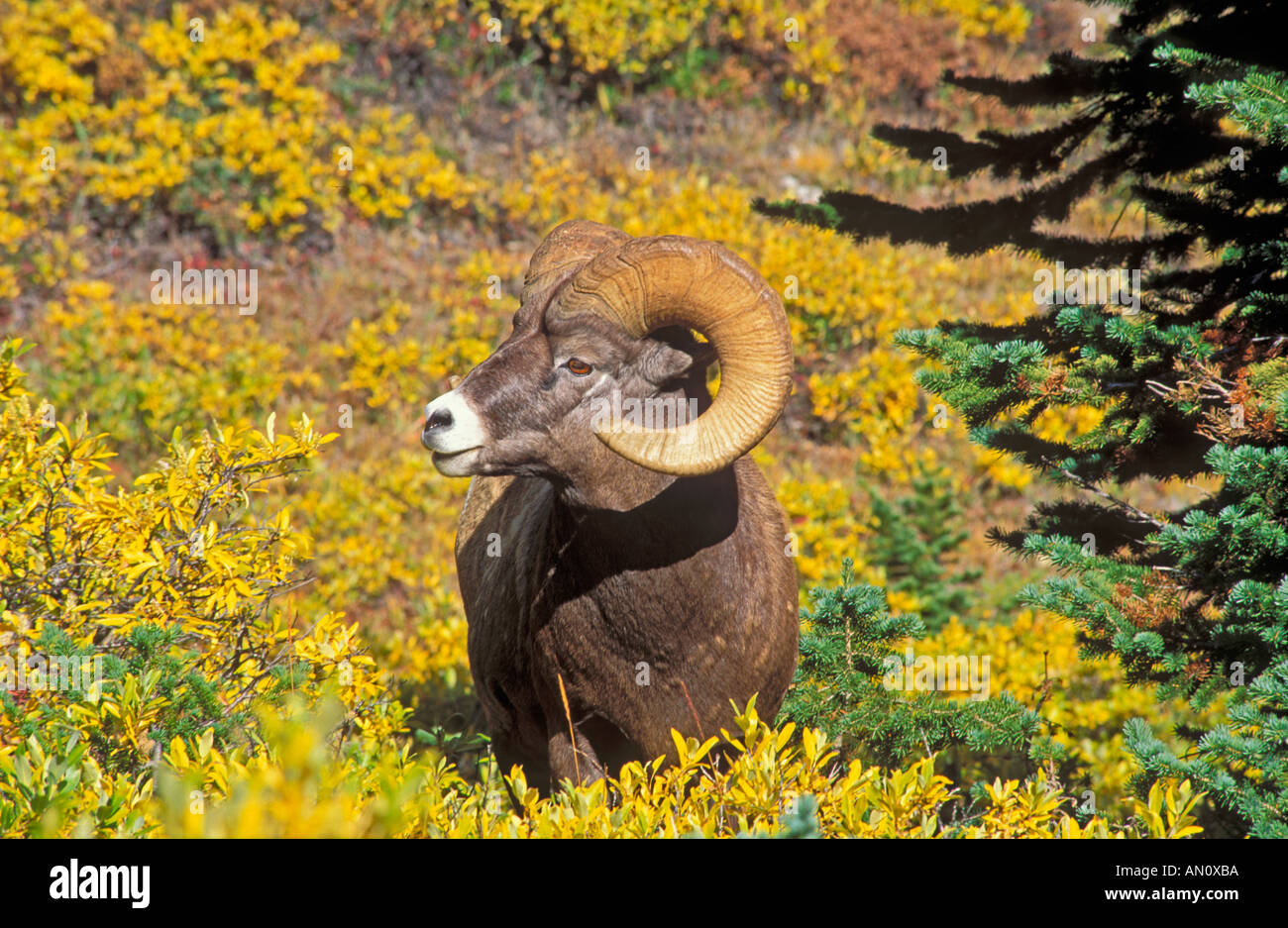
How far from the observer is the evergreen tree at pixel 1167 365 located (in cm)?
357

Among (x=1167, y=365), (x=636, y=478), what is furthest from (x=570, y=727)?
(x=1167, y=365)

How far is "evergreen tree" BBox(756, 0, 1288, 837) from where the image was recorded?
3566mm

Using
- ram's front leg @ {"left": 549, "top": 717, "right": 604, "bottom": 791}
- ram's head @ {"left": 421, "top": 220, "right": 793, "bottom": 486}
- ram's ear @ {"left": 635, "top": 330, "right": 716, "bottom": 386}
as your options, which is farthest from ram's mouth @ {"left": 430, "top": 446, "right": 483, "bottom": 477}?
ram's front leg @ {"left": 549, "top": 717, "right": 604, "bottom": 791}

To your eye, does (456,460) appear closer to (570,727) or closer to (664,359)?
(664,359)

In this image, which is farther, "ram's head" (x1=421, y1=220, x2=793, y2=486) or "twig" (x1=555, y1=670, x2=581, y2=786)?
"twig" (x1=555, y1=670, x2=581, y2=786)

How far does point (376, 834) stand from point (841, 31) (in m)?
15.2

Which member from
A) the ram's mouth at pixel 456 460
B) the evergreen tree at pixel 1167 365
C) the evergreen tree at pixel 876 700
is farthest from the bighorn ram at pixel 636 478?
the evergreen tree at pixel 1167 365

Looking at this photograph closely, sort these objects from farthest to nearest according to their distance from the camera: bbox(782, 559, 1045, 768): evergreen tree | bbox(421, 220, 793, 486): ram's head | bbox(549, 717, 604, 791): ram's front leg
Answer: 1. bbox(782, 559, 1045, 768): evergreen tree
2. bbox(549, 717, 604, 791): ram's front leg
3. bbox(421, 220, 793, 486): ram's head

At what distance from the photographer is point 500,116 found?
1427 centimetres

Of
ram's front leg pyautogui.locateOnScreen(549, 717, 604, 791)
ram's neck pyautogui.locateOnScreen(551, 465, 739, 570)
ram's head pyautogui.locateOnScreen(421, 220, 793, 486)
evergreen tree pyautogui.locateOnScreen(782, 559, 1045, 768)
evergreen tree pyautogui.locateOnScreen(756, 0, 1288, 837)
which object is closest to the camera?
evergreen tree pyautogui.locateOnScreen(756, 0, 1288, 837)

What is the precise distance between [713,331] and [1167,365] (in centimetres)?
181

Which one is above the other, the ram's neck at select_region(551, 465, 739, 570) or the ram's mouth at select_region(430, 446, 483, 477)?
A: the ram's mouth at select_region(430, 446, 483, 477)

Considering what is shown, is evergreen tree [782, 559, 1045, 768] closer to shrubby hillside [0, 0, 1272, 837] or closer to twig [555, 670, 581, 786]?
shrubby hillside [0, 0, 1272, 837]

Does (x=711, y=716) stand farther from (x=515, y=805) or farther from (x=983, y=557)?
(x=983, y=557)
